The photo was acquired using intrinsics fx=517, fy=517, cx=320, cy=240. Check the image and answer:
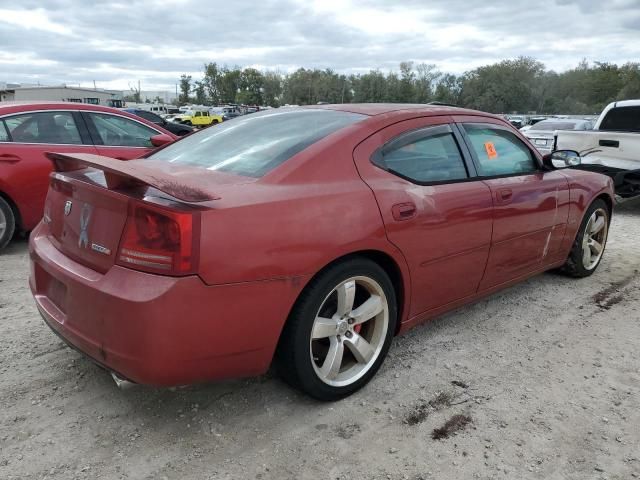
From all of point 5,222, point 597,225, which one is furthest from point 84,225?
point 597,225

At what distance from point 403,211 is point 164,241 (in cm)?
129

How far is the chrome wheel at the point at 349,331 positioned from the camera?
8.40ft

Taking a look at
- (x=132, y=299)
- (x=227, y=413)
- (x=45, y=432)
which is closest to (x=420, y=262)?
(x=227, y=413)

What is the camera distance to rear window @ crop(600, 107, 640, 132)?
906 centimetres

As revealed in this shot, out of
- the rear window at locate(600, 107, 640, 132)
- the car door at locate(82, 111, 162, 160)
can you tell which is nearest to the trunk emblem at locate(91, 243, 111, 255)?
the car door at locate(82, 111, 162, 160)

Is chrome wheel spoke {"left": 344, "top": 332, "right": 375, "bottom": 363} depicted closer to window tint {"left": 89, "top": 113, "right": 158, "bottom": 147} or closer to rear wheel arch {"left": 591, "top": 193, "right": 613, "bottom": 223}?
rear wheel arch {"left": 591, "top": 193, "right": 613, "bottom": 223}

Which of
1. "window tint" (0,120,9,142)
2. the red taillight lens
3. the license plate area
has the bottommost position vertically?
the license plate area

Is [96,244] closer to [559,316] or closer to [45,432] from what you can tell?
[45,432]

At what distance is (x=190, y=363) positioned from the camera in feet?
6.96

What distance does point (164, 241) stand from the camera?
2020 mm

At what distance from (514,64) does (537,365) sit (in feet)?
307

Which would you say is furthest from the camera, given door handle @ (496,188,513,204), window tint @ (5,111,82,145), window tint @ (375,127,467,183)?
window tint @ (5,111,82,145)

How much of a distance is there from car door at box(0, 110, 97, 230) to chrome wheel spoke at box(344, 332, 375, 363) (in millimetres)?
3889

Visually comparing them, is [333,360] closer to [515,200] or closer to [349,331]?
[349,331]
